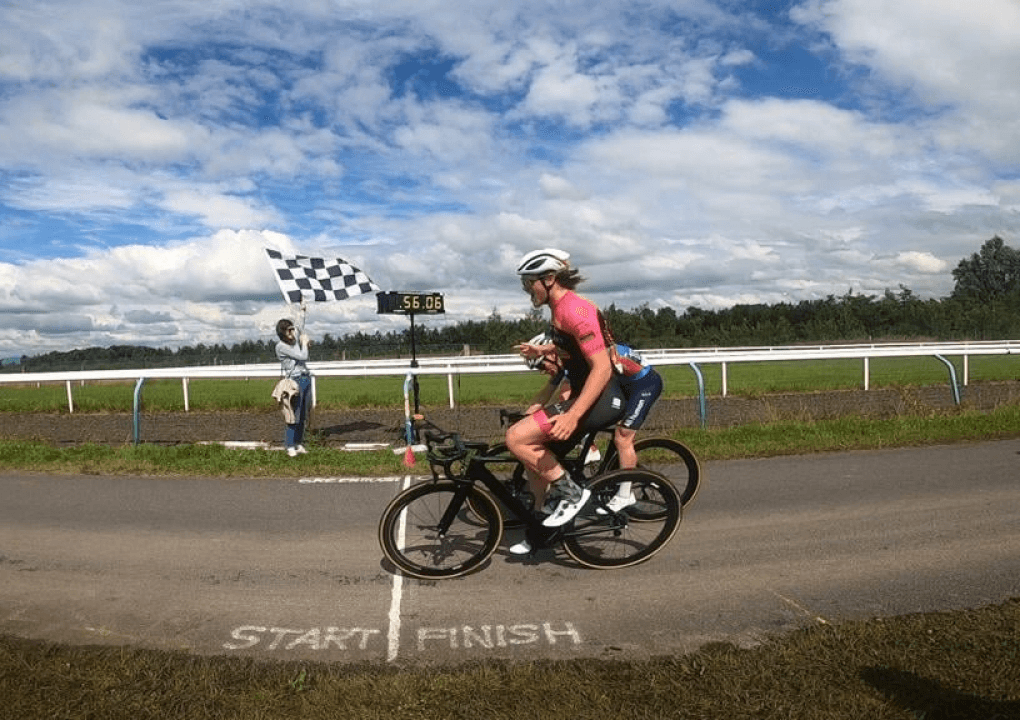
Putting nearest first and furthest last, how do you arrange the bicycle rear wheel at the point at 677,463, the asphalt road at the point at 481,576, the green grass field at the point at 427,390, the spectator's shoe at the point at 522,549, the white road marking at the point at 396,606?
the white road marking at the point at 396,606 → the asphalt road at the point at 481,576 → the spectator's shoe at the point at 522,549 → the bicycle rear wheel at the point at 677,463 → the green grass field at the point at 427,390

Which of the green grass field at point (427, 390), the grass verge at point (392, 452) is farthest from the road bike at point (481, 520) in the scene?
the green grass field at point (427, 390)

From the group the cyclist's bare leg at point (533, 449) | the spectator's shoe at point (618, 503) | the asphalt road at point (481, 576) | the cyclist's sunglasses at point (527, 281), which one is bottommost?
the asphalt road at point (481, 576)

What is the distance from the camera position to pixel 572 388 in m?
5.27

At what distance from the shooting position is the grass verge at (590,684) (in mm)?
3277

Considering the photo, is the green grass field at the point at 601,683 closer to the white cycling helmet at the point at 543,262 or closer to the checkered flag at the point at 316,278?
the white cycling helmet at the point at 543,262

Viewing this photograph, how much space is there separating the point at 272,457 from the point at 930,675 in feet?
27.1

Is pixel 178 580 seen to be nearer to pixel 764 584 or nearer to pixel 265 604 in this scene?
pixel 265 604

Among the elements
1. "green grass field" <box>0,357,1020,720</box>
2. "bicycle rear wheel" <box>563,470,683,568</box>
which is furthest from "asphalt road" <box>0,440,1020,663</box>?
"green grass field" <box>0,357,1020,720</box>

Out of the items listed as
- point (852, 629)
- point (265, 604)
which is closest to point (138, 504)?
point (265, 604)

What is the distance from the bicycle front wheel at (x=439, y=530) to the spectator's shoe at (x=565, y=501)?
1.18 feet

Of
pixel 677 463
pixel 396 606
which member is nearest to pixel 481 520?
pixel 396 606

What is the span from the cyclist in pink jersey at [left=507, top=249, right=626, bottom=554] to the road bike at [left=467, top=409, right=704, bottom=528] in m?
0.15

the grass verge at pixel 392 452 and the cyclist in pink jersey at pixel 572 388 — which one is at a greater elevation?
the cyclist in pink jersey at pixel 572 388

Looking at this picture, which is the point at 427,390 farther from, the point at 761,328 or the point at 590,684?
the point at 761,328
